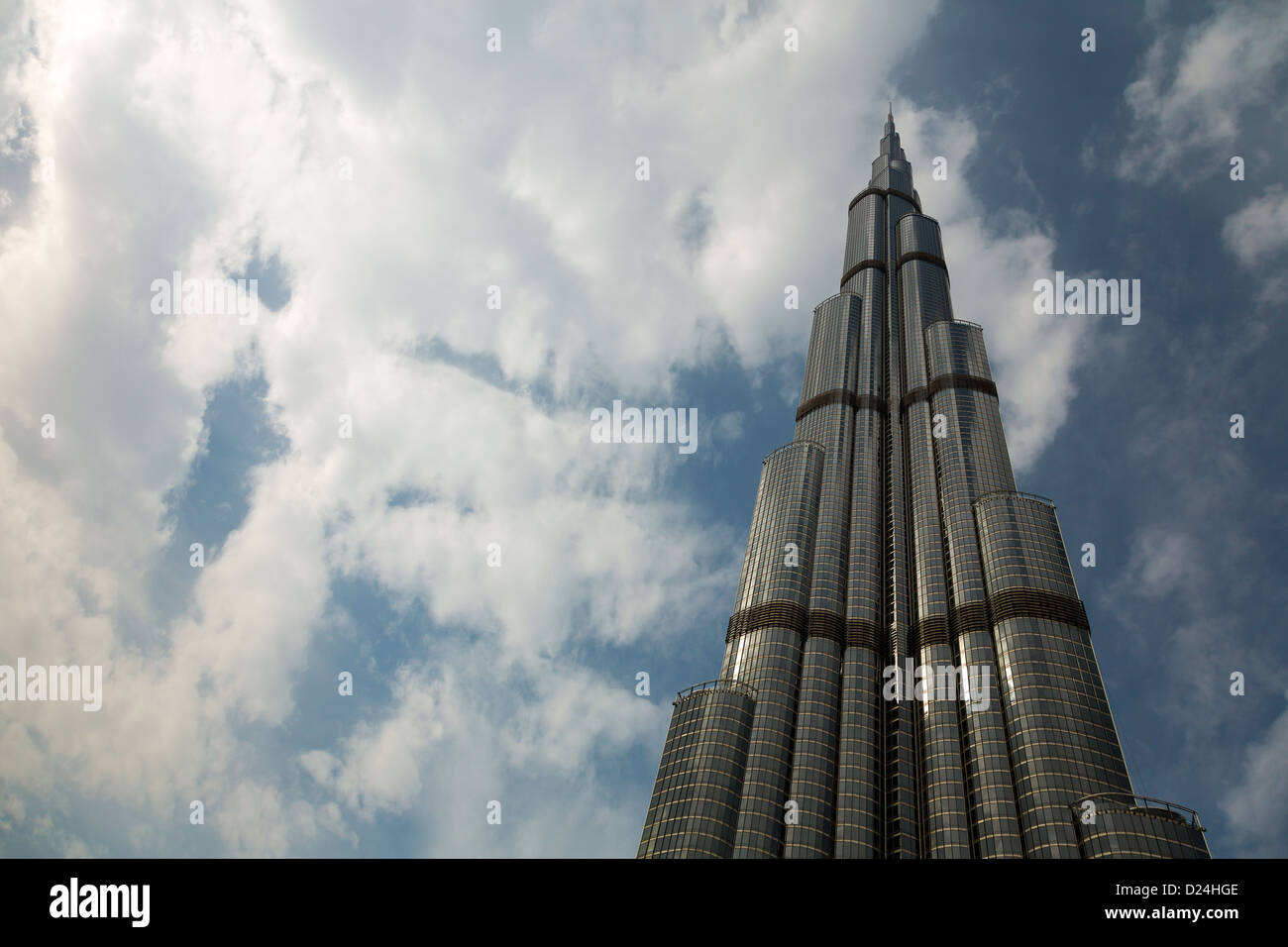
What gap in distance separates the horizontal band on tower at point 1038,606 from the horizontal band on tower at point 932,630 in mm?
12546

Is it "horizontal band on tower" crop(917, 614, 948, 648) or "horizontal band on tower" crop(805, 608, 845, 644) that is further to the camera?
"horizontal band on tower" crop(805, 608, 845, 644)

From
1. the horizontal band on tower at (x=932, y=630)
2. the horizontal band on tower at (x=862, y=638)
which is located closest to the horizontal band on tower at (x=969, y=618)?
the horizontal band on tower at (x=932, y=630)

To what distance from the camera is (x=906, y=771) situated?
6722 inches

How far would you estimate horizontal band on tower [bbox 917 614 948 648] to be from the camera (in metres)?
188

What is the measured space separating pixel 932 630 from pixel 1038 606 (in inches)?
968

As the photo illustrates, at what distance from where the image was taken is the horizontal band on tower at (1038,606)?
17412 centimetres

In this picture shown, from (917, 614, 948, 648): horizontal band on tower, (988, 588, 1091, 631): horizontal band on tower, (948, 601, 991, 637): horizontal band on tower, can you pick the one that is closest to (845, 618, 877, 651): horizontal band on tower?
(917, 614, 948, 648): horizontal band on tower

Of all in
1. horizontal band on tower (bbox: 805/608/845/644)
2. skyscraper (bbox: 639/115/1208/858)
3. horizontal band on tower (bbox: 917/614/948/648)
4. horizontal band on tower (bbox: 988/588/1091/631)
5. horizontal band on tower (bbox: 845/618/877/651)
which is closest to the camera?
skyscraper (bbox: 639/115/1208/858)

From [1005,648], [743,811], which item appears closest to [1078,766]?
[1005,648]

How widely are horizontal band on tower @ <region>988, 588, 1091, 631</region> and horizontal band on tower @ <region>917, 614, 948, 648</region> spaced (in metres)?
12.5

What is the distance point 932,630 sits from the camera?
7505 inches

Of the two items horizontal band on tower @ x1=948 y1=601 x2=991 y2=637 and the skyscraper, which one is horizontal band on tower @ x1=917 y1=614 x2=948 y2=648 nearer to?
the skyscraper
